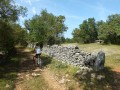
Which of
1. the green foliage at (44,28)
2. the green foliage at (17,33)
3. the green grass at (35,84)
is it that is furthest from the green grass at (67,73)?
the green foliage at (44,28)

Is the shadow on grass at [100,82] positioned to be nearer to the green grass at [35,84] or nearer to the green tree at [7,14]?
the green grass at [35,84]

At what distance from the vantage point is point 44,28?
4931 centimetres

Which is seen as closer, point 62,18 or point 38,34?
point 38,34

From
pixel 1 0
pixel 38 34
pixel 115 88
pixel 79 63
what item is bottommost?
pixel 115 88

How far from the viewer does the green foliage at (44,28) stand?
48.4 metres

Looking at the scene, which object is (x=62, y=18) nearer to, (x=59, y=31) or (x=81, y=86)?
(x=59, y=31)

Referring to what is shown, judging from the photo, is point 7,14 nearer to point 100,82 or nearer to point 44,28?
point 100,82

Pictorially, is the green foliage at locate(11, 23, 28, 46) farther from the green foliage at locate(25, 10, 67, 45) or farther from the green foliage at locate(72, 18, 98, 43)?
the green foliage at locate(72, 18, 98, 43)

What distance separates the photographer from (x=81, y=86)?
1714cm

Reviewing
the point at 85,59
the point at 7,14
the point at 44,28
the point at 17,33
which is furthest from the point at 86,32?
the point at 85,59

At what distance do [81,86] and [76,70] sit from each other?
3.61m

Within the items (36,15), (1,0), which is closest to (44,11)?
(36,15)

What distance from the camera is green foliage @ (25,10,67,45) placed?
4844 cm

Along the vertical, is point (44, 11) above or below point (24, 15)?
above
